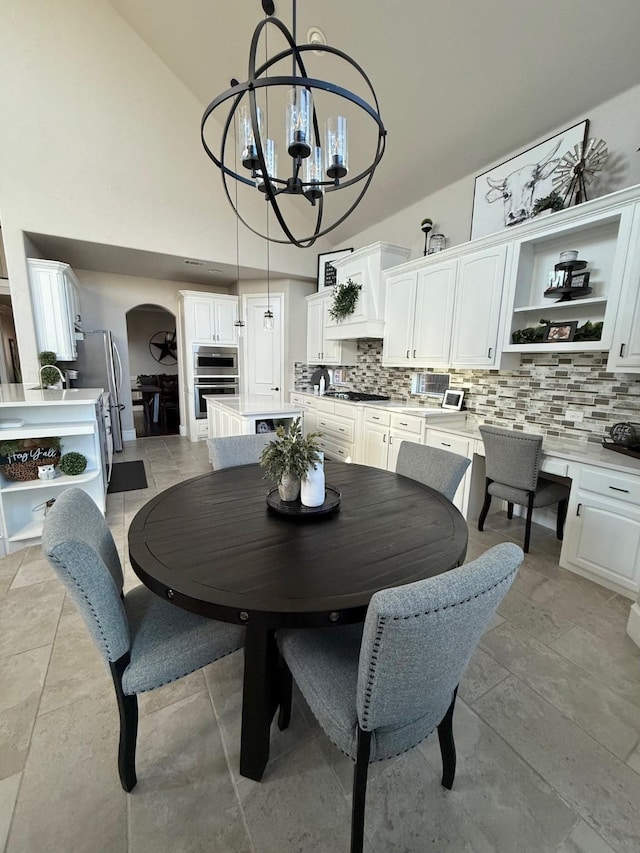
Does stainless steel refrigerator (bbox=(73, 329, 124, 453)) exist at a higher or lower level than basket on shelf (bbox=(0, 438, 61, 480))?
higher

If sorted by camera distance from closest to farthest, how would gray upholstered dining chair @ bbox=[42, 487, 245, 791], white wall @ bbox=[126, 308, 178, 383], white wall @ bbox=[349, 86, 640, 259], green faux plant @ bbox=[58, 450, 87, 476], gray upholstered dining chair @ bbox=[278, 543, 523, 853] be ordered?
gray upholstered dining chair @ bbox=[278, 543, 523, 853] → gray upholstered dining chair @ bbox=[42, 487, 245, 791] → white wall @ bbox=[349, 86, 640, 259] → green faux plant @ bbox=[58, 450, 87, 476] → white wall @ bbox=[126, 308, 178, 383]

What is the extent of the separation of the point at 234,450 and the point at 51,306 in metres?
3.25

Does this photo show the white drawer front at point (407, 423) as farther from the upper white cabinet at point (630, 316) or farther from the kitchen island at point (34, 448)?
the kitchen island at point (34, 448)

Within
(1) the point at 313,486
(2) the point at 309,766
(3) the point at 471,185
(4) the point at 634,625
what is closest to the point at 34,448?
(1) the point at 313,486

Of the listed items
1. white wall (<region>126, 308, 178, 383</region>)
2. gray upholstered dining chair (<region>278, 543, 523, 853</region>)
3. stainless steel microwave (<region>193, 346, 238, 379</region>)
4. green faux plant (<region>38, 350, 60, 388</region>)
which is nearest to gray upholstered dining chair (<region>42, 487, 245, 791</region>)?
gray upholstered dining chair (<region>278, 543, 523, 853</region>)

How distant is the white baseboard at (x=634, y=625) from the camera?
1.78 m

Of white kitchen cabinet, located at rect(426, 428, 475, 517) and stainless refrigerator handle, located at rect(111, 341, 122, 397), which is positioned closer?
white kitchen cabinet, located at rect(426, 428, 475, 517)

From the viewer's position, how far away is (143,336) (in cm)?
895

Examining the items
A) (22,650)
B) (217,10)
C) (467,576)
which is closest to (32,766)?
(22,650)

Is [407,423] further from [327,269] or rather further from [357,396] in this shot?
[327,269]

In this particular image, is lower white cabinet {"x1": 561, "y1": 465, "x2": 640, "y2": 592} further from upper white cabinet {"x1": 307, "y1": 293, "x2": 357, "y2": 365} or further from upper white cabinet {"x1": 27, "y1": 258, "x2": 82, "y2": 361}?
upper white cabinet {"x1": 27, "y1": 258, "x2": 82, "y2": 361}

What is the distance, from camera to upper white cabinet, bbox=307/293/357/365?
5.00 metres

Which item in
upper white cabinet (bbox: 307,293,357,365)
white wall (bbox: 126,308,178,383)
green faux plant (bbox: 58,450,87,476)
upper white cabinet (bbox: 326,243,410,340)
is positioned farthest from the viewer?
white wall (bbox: 126,308,178,383)

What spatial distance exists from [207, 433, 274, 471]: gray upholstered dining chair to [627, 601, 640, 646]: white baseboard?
87.2 inches
